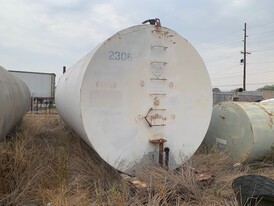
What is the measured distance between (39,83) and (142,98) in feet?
61.4

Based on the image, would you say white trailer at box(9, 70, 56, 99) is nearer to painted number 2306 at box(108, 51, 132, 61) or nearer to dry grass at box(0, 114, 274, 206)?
dry grass at box(0, 114, 274, 206)

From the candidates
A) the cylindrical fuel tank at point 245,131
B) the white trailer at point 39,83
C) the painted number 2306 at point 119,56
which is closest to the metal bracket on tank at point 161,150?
the painted number 2306 at point 119,56

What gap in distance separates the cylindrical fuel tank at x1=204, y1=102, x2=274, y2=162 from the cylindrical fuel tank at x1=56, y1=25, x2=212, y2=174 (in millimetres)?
1111

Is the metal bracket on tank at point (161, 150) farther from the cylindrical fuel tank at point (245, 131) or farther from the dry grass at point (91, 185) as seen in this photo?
the cylindrical fuel tank at point (245, 131)

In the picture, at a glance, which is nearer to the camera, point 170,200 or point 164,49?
point 170,200

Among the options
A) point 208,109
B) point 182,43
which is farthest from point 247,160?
point 182,43

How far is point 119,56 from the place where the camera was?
4.07 m

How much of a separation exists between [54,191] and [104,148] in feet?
2.87

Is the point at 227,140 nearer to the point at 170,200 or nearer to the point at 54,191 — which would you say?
the point at 170,200

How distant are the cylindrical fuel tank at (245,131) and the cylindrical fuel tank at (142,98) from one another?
111cm

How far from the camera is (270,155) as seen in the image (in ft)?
18.0

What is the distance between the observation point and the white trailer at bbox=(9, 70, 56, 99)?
837 inches

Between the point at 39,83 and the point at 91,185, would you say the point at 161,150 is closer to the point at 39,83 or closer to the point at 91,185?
the point at 91,185

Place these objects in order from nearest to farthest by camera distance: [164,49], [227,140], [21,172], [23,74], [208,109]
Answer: [21,172] → [164,49] → [208,109] → [227,140] → [23,74]
